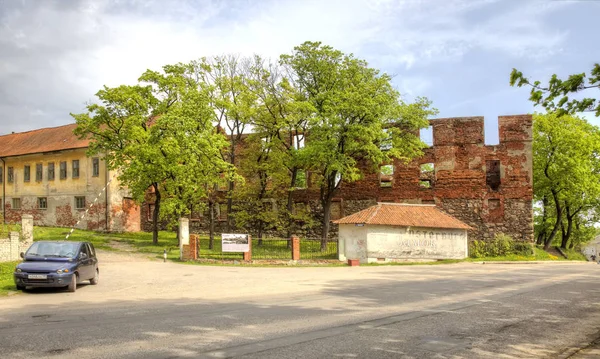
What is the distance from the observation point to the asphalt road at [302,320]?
8156 millimetres

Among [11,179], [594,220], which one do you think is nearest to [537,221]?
[594,220]

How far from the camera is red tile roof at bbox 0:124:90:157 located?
47.3m

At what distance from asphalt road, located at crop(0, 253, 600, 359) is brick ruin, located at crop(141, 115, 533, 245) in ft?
77.0

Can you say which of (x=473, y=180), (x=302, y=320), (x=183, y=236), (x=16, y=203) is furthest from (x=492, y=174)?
(x=16, y=203)

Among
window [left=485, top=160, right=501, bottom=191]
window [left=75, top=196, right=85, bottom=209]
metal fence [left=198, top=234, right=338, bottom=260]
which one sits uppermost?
window [left=485, top=160, right=501, bottom=191]

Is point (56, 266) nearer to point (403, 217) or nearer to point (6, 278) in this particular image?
point (6, 278)

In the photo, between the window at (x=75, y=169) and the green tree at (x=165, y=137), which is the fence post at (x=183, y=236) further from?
the window at (x=75, y=169)

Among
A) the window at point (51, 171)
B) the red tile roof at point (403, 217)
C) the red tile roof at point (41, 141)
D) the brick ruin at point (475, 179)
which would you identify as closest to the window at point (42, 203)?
the window at point (51, 171)

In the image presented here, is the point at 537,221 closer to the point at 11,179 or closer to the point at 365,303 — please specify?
the point at 365,303

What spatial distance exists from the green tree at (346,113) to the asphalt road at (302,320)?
17.1 metres

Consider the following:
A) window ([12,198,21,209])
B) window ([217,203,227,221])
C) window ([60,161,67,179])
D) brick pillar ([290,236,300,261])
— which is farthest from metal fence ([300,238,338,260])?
window ([12,198,21,209])

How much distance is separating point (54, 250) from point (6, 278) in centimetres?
380

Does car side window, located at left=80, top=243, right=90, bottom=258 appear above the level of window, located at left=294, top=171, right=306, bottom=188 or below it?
below

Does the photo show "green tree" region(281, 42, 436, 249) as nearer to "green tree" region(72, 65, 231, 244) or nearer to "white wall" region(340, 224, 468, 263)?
"white wall" region(340, 224, 468, 263)
